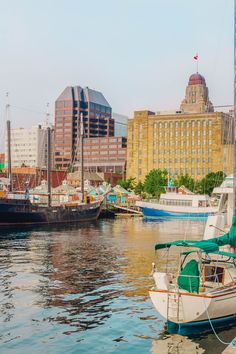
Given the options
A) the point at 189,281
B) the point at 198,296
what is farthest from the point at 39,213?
the point at 198,296

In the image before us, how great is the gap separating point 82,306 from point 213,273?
26.7 ft

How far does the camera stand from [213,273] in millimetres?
26719

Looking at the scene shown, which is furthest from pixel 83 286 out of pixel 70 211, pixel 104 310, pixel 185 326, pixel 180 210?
pixel 180 210

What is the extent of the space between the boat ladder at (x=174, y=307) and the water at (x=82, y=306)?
103cm

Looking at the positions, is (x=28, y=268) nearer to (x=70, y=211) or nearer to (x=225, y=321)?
(x=225, y=321)

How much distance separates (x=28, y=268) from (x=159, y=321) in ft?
63.9

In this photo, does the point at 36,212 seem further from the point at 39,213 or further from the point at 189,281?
the point at 189,281

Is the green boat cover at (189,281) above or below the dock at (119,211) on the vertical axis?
above

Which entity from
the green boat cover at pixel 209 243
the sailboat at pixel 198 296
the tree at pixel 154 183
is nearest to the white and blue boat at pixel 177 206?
the tree at pixel 154 183

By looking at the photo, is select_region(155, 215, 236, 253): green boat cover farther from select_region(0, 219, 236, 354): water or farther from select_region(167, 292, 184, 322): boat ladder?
select_region(0, 219, 236, 354): water

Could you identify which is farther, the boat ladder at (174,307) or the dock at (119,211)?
the dock at (119,211)

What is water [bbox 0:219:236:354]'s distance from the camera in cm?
2317

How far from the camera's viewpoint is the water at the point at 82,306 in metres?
23.2

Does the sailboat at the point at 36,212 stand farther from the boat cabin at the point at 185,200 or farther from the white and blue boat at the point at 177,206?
the boat cabin at the point at 185,200
